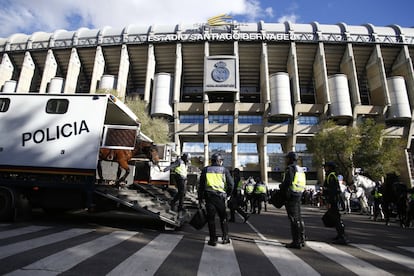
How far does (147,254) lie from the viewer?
11.7ft

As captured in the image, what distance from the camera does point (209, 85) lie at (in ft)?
119

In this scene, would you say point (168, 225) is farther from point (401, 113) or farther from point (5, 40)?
point (5, 40)

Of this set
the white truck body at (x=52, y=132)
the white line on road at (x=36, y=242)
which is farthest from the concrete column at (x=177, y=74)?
the white line on road at (x=36, y=242)

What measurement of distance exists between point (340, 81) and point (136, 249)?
41.8 meters

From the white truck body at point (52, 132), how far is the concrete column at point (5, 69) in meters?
49.2

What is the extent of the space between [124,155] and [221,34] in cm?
3745

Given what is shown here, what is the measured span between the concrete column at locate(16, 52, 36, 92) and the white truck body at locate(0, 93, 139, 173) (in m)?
45.3

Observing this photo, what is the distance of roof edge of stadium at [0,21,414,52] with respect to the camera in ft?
128

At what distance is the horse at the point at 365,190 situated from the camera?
10703mm

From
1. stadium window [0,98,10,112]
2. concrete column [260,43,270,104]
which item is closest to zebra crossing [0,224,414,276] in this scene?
stadium window [0,98,10,112]

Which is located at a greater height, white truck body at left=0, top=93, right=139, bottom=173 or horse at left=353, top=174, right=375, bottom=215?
white truck body at left=0, top=93, right=139, bottom=173

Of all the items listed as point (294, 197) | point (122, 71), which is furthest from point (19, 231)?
point (122, 71)

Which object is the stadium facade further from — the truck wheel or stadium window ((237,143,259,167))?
the truck wheel

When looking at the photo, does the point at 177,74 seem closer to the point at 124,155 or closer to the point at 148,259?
the point at 124,155
